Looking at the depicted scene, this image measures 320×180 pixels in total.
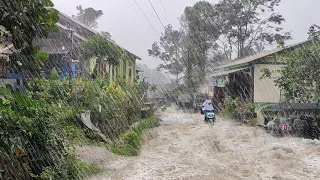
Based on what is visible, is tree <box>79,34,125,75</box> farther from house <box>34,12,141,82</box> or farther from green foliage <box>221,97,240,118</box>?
green foliage <box>221,97,240,118</box>

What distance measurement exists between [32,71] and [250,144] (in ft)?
35.8

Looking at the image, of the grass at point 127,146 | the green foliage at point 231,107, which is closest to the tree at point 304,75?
the green foliage at point 231,107

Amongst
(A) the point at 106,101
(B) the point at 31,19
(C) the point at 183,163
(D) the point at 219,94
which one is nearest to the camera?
(B) the point at 31,19

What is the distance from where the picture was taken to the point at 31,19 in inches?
83.8

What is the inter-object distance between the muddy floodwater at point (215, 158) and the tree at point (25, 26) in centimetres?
543

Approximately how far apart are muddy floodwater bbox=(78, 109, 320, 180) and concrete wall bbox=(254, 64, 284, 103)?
12.8 ft

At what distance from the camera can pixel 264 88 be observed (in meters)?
17.9

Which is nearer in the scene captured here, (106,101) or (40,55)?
(40,55)

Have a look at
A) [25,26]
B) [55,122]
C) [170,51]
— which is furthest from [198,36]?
[25,26]

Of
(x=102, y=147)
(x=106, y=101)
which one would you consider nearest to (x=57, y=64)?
(x=106, y=101)

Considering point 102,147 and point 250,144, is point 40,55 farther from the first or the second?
point 250,144

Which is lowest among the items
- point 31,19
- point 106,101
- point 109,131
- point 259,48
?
point 109,131

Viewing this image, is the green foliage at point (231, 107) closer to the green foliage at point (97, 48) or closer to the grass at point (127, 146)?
the green foliage at point (97, 48)

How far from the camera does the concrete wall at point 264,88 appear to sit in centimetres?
1755
